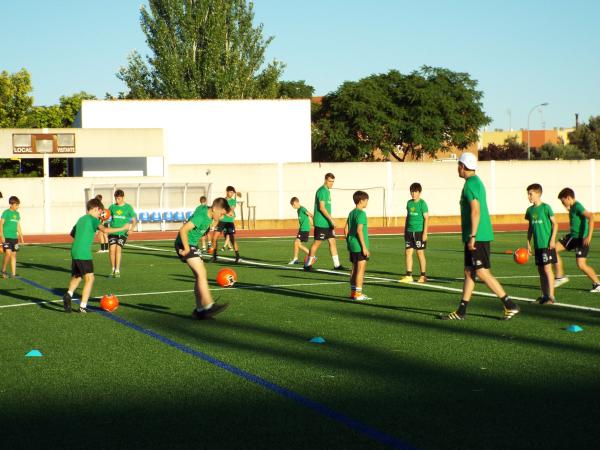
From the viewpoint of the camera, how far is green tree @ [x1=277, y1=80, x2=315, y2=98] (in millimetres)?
98688

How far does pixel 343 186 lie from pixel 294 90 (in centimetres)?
5446

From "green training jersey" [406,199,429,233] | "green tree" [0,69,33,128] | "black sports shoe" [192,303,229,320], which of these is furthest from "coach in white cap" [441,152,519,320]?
"green tree" [0,69,33,128]


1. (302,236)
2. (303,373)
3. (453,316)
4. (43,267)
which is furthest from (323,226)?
(303,373)

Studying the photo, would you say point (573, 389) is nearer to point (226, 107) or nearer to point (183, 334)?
point (183, 334)

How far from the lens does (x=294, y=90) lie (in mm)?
100000

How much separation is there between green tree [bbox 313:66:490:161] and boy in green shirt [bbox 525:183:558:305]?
60.5 m

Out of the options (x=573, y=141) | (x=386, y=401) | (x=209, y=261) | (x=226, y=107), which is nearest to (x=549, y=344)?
(x=386, y=401)

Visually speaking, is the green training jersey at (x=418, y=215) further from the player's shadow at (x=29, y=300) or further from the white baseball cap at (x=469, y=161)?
the player's shadow at (x=29, y=300)

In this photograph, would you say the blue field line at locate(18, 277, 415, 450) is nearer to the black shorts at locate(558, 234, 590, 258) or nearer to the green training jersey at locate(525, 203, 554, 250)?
the green training jersey at locate(525, 203, 554, 250)

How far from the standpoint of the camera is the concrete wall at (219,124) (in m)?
50.8

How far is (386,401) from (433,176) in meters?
42.4

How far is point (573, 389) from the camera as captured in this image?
730 cm

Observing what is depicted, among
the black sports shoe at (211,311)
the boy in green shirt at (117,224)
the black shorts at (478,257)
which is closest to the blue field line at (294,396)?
the black sports shoe at (211,311)

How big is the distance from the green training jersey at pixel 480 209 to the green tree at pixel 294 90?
287 ft
